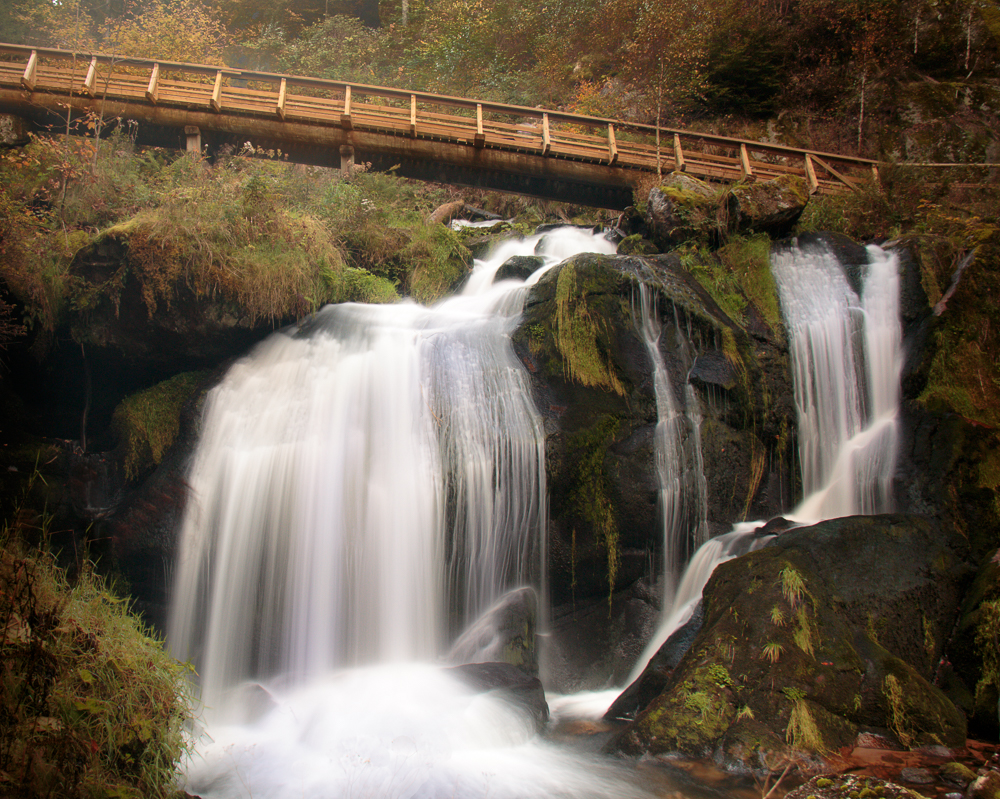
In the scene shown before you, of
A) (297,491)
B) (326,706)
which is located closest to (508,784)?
(326,706)

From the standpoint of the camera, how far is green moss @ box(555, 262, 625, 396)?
7.11 meters

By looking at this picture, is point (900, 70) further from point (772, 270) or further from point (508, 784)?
point (508, 784)

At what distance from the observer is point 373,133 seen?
13281 millimetres

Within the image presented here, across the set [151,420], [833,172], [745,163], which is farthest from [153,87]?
[833,172]

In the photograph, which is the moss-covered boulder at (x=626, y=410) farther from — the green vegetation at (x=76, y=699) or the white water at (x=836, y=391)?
the green vegetation at (x=76, y=699)

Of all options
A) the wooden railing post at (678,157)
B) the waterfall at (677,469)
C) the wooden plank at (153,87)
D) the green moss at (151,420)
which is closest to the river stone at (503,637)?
the waterfall at (677,469)

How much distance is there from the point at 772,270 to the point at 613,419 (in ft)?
12.3

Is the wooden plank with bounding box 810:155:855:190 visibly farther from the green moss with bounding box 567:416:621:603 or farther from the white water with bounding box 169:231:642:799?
the white water with bounding box 169:231:642:799

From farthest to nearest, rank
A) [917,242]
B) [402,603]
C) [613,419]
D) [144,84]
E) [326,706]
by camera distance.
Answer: [144,84], [917,242], [613,419], [402,603], [326,706]

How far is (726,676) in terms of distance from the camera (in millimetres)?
4285

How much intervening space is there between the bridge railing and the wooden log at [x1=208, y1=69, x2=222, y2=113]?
0.8 inches

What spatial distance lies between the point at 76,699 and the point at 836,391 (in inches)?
318

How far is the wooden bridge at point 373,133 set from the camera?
12734 mm

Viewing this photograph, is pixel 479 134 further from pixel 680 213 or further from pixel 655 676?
pixel 655 676
